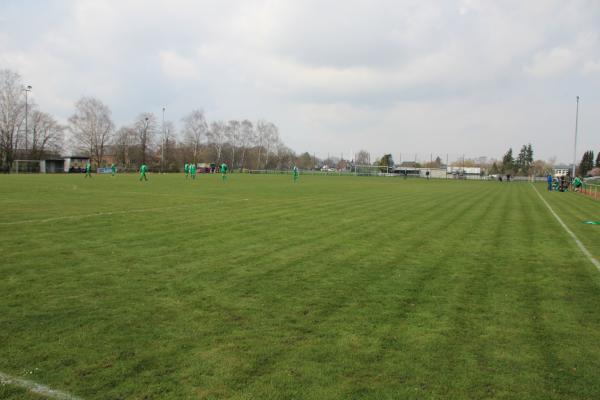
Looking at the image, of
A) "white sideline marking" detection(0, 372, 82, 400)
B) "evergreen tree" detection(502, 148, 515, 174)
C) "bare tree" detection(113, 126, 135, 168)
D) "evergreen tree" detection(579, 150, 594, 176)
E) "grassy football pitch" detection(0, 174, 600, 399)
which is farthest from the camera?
"evergreen tree" detection(502, 148, 515, 174)

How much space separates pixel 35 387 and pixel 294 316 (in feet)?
8.59

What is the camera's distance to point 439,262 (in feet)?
25.9

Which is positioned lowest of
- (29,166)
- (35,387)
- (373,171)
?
(35,387)

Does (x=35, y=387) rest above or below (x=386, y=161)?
below

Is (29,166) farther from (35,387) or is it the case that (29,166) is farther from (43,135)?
(35,387)

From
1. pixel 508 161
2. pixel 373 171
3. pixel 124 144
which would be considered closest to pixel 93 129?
pixel 124 144

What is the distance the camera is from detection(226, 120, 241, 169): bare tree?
104 m

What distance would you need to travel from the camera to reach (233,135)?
104 metres

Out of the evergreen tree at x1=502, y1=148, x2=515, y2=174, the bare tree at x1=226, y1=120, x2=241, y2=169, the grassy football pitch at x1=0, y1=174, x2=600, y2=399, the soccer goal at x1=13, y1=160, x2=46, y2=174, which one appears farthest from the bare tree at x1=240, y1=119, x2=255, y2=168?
the grassy football pitch at x1=0, y1=174, x2=600, y2=399

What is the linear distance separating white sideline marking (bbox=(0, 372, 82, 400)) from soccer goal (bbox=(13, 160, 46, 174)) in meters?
71.0

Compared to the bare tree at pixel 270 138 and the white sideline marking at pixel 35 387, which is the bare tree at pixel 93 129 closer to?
the bare tree at pixel 270 138

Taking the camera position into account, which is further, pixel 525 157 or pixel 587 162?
pixel 525 157

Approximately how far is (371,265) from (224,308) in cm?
330

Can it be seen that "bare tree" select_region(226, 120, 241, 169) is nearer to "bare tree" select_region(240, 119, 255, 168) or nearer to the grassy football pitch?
"bare tree" select_region(240, 119, 255, 168)
